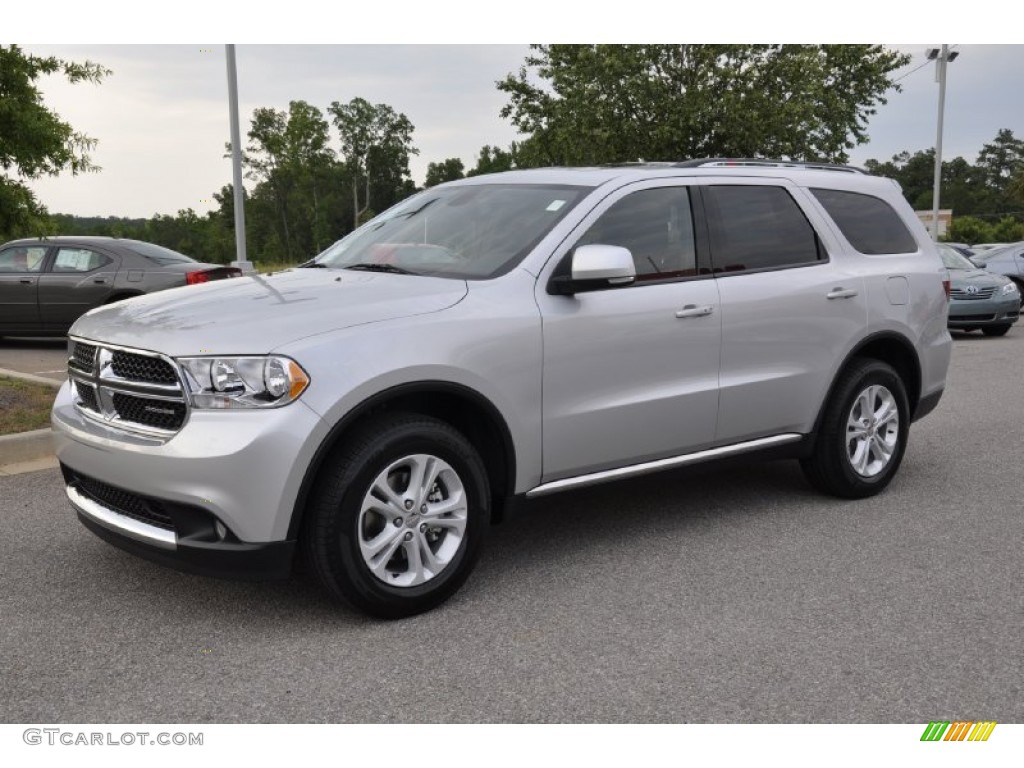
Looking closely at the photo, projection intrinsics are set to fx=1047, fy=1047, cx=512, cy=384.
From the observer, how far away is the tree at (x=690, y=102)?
2744 cm

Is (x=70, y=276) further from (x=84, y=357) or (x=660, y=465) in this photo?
(x=660, y=465)

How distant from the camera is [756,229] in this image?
5473 mm

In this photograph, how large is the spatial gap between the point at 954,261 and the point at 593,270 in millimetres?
14600

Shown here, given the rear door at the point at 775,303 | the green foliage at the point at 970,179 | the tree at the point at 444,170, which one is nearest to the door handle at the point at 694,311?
the rear door at the point at 775,303

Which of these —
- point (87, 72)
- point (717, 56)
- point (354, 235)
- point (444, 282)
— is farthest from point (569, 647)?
point (717, 56)

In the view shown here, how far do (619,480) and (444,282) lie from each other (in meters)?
1.24

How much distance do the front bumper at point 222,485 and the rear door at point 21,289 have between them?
10.3 m

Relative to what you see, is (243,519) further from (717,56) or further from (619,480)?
(717,56)

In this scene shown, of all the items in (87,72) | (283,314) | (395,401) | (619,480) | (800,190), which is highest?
(87,72)

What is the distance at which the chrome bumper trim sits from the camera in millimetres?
3854

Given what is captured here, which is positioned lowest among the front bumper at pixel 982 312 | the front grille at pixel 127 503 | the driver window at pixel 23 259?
the front bumper at pixel 982 312

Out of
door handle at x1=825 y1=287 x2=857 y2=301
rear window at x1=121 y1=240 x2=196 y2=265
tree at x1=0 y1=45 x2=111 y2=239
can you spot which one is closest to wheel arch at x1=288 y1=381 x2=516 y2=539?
door handle at x1=825 y1=287 x2=857 y2=301

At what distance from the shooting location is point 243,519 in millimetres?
3730

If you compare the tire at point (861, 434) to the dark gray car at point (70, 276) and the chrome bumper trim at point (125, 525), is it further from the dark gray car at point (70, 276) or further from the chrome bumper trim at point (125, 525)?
the dark gray car at point (70, 276)
